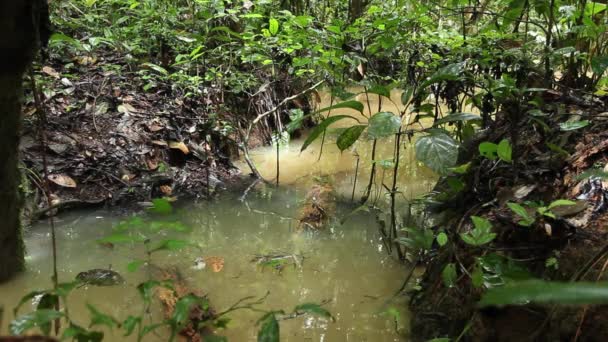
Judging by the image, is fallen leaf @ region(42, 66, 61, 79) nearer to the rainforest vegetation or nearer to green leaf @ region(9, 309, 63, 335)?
the rainforest vegetation

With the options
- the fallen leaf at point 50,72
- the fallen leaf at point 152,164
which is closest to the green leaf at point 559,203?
the fallen leaf at point 152,164

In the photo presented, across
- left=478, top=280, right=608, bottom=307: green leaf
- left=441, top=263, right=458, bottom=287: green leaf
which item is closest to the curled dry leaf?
left=441, top=263, right=458, bottom=287: green leaf

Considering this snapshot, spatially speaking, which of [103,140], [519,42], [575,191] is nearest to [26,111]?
[103,140]

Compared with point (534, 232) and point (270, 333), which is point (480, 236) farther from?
point (270, 333)

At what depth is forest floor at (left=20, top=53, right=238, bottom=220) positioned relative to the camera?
312cm

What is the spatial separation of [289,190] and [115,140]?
1.41 m

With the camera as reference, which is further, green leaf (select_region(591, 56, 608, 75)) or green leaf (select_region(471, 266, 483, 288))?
green leaf (select_region(591, 56, 608, 75))

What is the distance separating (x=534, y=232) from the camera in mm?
1748

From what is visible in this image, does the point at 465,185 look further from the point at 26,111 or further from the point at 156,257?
the point at 26,111

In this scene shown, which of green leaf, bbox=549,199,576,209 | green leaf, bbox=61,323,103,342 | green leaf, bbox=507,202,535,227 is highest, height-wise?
green leaf, bbox=549,199,576,209

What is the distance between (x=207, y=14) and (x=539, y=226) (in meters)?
2.93

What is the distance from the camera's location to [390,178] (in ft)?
12.3

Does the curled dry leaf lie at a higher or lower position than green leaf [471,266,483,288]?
lower

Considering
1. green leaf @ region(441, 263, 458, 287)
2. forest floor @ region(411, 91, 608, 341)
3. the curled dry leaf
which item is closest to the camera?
forest floor @ region(411, 91, 608, 341)
